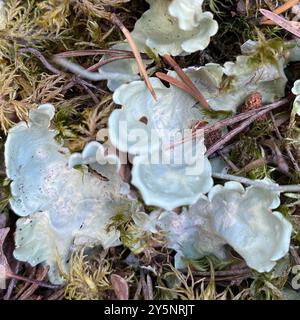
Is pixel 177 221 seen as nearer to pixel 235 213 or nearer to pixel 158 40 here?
pixel 235 213

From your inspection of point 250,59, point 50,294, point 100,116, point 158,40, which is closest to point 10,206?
point 50,294

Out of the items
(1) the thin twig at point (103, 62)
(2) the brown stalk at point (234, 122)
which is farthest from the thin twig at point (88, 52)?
(2) the brown stalk at point (234, 122)

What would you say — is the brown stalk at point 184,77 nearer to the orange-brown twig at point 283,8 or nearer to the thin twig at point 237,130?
the thin twig at point 237,130

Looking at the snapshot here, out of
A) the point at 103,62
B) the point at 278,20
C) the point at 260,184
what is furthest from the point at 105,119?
the point at 278,20

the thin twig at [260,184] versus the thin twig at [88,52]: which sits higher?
the thin twig at [88,52]

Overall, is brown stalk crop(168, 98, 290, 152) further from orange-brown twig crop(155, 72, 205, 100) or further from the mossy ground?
orange-brown twig crop(155, 72, 205, 100)

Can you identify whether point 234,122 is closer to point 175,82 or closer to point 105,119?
point 175,82

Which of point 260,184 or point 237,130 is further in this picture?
point 237,130

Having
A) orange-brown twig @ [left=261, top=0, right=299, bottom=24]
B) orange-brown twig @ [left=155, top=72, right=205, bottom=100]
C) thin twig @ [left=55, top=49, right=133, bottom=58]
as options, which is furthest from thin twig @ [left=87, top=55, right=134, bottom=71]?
orange-brown twig @ [left=261, top=0, right=299, bottom=24]

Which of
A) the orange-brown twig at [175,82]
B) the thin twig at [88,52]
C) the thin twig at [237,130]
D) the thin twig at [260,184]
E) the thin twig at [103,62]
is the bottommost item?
the thin twig at [260,184]
